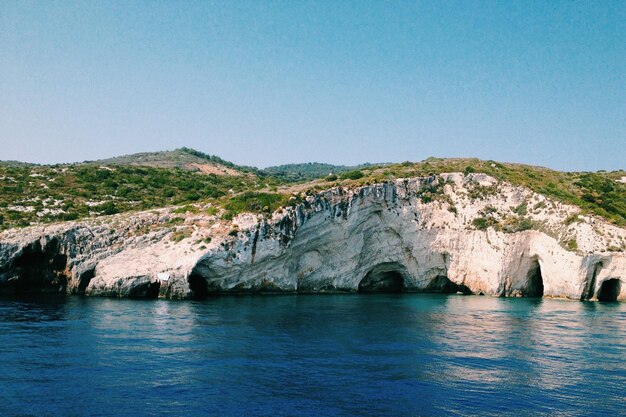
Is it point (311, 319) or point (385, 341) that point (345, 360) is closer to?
point (385, 341)

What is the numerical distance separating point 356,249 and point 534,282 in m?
20.5

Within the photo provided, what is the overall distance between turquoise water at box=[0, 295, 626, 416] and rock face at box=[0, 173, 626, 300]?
8.70 meters

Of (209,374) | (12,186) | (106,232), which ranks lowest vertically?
(209,374)

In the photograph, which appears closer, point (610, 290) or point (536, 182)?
point (610, 290)

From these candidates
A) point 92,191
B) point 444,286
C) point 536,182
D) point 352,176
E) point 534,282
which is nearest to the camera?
point 534,282

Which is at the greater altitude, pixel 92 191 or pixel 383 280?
pixel 92 191

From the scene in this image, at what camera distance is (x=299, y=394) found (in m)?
20.8

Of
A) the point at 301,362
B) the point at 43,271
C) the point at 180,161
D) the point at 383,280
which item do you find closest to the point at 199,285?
the point at 43,271

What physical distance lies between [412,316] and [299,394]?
860 inches

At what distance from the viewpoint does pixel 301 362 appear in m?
25.6

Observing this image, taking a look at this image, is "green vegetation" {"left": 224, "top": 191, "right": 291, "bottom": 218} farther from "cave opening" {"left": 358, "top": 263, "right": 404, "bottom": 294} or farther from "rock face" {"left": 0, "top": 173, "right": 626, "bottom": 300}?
"cave opening" {"left": 358, "top": 263, "right": 404, "bottom": 294}

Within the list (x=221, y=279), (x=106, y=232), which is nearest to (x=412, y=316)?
(x=221, y=279)

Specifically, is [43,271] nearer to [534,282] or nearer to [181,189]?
[181,189]

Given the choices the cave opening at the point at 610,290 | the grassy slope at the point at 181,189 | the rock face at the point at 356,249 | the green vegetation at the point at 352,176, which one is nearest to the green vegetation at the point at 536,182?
the grassy slope at the point at 181,189
